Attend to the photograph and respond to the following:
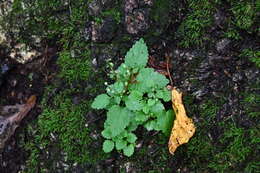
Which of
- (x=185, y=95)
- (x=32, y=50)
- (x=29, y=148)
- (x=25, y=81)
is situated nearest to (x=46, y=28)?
(x=32, y=50)

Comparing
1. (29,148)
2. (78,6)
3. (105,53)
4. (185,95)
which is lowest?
(29,148)

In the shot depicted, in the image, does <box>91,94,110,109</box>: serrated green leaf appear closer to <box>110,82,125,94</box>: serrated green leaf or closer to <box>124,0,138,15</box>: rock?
<box>110,82,125,94</box>: serrated green leaf

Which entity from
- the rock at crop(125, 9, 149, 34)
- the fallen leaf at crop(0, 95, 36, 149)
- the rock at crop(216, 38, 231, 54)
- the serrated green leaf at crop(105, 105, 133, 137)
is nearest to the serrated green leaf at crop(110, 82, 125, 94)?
the serrated green leaf at crop(105, 105, 133, 137)

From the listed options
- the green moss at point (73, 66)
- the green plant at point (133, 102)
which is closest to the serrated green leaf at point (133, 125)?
the green plant at point (133, 102)

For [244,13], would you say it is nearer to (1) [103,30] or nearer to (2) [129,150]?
(1) [103,30]

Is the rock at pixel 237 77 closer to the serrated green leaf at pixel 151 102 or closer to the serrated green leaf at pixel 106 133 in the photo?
the serrated green leaf at pixel 151 102

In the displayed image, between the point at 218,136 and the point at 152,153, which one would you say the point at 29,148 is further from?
the point at 218,136

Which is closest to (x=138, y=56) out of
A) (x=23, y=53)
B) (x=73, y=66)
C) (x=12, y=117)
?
(x=73, y=66)
